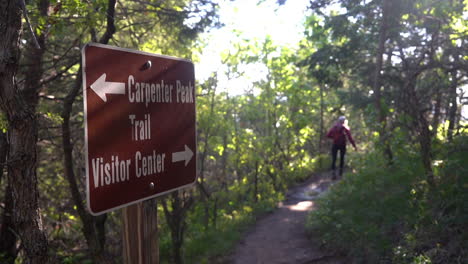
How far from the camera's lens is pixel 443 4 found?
802cm

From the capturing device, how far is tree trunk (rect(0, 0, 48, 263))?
3.07 metres

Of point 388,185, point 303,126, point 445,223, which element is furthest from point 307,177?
point 445,223

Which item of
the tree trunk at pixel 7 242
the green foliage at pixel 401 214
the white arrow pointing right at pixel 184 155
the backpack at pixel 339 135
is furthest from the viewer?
the backpack at pixel 339 135

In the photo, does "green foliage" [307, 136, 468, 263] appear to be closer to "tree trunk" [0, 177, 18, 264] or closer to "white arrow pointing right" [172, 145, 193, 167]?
"white arrow pointing right" [172, 145, 193, 167]

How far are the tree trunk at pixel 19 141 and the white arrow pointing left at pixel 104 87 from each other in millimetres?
1564

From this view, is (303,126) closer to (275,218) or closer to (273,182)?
(273,182)

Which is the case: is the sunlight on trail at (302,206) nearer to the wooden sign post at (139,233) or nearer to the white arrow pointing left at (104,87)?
the wooden sign post at (139,233)

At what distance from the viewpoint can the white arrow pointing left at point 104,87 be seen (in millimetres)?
1776

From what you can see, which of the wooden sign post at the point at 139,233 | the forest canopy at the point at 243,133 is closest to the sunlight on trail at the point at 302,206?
the forest canopy at the point at 243,133

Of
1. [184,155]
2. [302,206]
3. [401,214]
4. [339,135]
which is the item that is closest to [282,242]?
[401,214]

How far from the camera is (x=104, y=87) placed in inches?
71.6

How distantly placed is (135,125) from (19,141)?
1.58 m

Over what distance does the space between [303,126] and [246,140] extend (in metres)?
2.50

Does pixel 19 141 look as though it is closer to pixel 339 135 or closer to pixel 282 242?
pixel 282 242
